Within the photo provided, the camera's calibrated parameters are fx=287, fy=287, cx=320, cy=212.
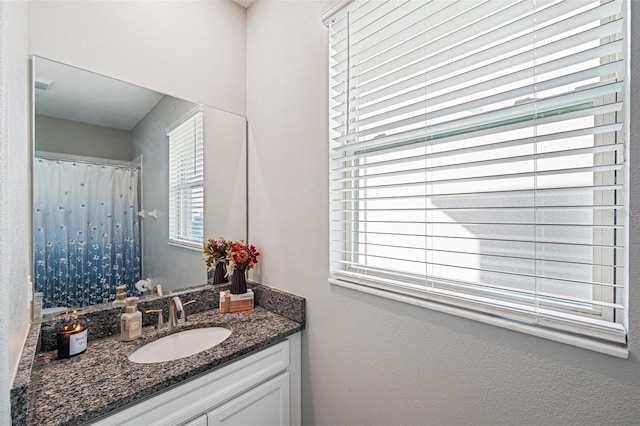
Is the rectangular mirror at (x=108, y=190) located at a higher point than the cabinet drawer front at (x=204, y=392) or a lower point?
higher

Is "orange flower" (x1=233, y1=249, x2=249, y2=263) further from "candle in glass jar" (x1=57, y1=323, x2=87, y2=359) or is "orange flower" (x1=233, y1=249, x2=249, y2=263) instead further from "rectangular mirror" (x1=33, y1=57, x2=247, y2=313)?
"candle in glass jar" (x1=57, y1=323, x2=87, y2=359)

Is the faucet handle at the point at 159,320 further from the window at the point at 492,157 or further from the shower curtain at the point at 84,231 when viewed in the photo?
the window at the point at 492,157

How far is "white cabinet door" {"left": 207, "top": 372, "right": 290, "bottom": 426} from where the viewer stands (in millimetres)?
1088

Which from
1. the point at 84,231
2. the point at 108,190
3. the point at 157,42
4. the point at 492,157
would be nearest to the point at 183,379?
the point at 84,231

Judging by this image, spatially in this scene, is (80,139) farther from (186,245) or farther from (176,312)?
(176,312)

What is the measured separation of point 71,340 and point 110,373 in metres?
0.23

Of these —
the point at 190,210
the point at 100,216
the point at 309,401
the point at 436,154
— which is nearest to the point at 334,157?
the point at 436,154

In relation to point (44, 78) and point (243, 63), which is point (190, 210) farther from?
point (243, 63)

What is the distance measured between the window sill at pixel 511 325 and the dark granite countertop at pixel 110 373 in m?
0.54

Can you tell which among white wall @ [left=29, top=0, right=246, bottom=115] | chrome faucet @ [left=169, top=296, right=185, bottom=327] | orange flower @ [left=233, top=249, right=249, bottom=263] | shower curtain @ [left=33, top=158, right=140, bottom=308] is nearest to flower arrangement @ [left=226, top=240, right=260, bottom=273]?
orange flower @ [left=233, top=249, right=249, bottom=263]

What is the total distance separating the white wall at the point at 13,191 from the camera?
60 centimetres

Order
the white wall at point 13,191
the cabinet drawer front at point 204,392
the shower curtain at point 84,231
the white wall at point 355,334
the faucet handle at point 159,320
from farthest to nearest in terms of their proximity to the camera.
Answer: the faucet handle at point 159,320 → the shower curtain at point 84,231 → the cabinet drawer front at point 204,392 → the white wall at point 355,334 → the white wall at point 13,191

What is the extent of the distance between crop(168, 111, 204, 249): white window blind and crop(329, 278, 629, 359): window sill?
96cm

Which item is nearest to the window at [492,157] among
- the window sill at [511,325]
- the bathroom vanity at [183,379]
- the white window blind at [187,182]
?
the window sill at [511,325]
